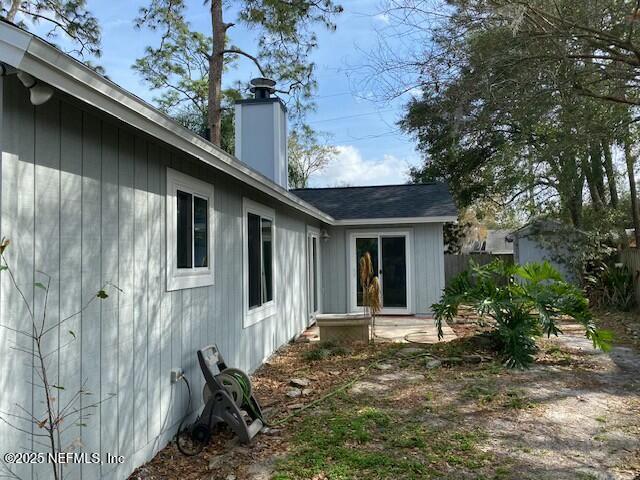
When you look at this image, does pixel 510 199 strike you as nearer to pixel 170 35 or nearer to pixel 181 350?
pixel 170 35

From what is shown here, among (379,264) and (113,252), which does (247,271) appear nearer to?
(113,252)

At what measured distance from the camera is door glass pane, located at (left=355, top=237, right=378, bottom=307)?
10.8m

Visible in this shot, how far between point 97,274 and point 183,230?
123 centimetres

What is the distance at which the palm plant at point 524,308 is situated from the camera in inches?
230

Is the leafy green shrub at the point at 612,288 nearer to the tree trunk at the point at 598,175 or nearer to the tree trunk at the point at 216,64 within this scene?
the tree trunk at the point at 598,175

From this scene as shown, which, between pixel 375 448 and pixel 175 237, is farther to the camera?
pixel 175 237

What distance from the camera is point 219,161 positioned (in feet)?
13.3

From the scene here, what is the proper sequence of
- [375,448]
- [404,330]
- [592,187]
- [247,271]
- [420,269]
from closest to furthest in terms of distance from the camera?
[375,448], [247,271], [404,330], [420,269], [592,187]

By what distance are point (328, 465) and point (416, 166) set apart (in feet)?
52.8

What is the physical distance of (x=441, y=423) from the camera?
4.06 m

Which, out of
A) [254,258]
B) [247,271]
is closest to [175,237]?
[247,271]

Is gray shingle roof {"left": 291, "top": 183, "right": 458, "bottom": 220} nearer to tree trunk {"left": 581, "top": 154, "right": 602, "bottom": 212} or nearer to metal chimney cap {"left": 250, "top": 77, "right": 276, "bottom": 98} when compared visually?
metal chimney cap {"left": 250, "top": 77, "right": 276, "bottom": 98}

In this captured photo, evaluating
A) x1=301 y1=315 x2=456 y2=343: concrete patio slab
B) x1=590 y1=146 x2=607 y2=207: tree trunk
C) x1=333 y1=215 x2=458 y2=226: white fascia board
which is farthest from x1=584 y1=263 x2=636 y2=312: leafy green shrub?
x1=301 y1=315 x2=456 y2=343: concrete patio slab

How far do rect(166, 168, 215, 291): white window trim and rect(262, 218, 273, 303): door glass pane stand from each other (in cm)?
190
